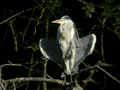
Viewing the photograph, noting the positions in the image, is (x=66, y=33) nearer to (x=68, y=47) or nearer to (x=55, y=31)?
(x=68, y=47)

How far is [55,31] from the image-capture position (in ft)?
12.0

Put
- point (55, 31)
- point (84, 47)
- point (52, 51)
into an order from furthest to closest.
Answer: point (55, 31) < point (52, 51) < point (84, 47)

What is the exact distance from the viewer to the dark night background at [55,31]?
3.17m

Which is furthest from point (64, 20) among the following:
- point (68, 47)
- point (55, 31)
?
point (55, 31)

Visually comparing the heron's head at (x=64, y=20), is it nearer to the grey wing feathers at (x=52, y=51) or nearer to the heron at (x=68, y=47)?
the heron at (x=68, y=47)

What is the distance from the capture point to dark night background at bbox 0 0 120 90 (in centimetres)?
317

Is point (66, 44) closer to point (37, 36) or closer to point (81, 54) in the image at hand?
point (81, 54)

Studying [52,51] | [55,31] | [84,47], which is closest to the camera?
[84,47]

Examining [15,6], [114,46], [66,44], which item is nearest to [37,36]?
[66,44]

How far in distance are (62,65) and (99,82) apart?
0.79 m

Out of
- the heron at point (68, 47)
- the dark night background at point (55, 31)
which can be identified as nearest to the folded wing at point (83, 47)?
the heron at point (68, 47)

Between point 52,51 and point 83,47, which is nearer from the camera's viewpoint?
point 83,47

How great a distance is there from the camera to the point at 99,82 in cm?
383

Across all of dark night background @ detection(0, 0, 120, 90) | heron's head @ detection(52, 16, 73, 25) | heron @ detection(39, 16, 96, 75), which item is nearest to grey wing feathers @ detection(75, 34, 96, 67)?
heron @ detection(39, 16, 96, 75)
